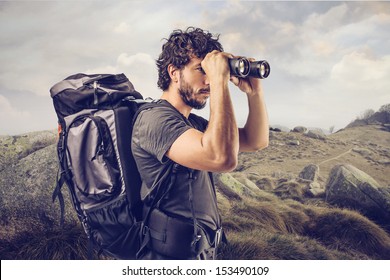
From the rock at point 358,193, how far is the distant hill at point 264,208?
0.02m

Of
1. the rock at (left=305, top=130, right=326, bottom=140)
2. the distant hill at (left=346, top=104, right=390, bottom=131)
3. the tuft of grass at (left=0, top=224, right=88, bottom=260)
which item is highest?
the distant hill at (left=346, top=104, right=390, bottom=131)

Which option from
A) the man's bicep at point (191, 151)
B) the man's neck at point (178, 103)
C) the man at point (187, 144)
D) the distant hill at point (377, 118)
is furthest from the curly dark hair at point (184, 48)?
the distant hill at point (377, 118)

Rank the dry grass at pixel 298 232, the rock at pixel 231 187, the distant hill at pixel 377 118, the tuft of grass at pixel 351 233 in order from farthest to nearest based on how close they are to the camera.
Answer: the distant hill at pixel 377 118 < the rock at pixel 231 187 < the tuft of grass at pixel 351 233 < the dry grass at pixel 298 232

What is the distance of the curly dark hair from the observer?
3.04 m

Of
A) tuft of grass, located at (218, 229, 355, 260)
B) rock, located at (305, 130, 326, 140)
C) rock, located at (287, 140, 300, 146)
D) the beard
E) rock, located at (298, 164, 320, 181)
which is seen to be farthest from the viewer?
rock, located at (305, 130, 326, 140)

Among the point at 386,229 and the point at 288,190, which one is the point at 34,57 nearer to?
the point at 288,190

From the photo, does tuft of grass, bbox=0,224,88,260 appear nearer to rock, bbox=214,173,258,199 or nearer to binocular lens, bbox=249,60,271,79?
rock, bbox=214,173,258,199

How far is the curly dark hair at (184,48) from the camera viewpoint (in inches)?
119

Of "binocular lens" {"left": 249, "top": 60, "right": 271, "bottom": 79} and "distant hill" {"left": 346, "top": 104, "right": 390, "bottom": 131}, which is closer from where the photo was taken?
"binocular lens" {"left": 249, "top": 60, "right": 271, "bottom": 79}

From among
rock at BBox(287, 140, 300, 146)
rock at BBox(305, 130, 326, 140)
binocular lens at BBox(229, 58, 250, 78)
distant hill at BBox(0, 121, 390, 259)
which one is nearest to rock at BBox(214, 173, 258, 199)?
distant hill at BBox(0, 121, 390, 259)

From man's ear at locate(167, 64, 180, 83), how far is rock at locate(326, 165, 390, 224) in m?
4.24

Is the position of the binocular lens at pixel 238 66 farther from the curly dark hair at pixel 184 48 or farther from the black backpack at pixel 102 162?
the black backpack at pixel 102 162

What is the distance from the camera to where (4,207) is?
17.7 feet

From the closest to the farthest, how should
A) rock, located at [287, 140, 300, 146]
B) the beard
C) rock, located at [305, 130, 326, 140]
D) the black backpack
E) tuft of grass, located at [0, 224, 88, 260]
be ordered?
the black backpack, the beard, tuft of grass, located at [0, 224, 88, 260], rock, located at [287, 140, 300, 146], rock, located at [305, 130, 326, 140]
